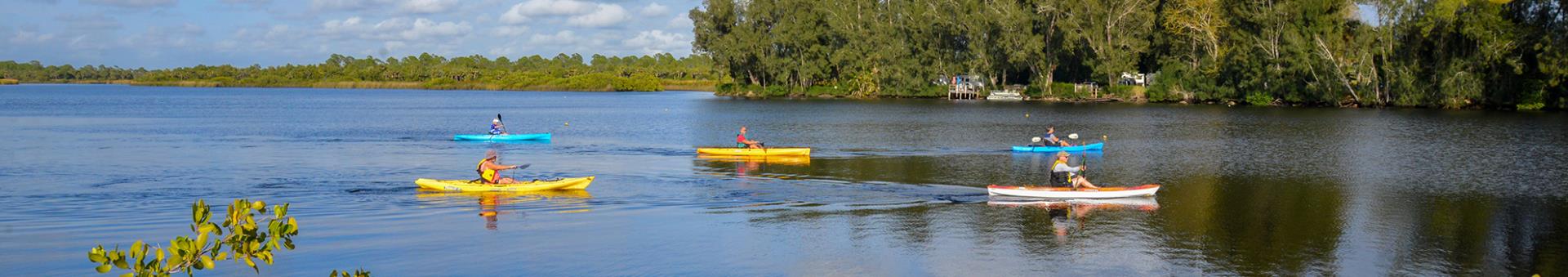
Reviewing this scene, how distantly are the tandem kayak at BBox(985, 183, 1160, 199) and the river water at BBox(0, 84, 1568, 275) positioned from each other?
0.34 meters

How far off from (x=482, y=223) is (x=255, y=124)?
49.4m

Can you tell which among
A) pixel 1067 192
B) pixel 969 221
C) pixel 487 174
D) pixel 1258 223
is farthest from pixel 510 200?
pixel 1258 223

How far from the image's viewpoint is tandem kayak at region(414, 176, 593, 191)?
1098 inches

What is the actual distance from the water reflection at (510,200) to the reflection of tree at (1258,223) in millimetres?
11707

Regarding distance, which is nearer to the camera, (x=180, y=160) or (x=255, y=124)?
(x=180, y=160)

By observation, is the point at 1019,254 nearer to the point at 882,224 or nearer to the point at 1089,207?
the point at 882,224

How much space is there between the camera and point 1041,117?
74.2 metres

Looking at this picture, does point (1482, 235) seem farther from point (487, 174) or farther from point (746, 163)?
point (746, 163)

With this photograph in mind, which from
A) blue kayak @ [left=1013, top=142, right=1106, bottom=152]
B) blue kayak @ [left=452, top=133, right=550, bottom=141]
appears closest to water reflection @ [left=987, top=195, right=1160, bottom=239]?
blue kayak @ [left=1013, top=142, right=1106, bottom=152]

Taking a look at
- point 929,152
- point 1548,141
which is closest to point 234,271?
point 929,152

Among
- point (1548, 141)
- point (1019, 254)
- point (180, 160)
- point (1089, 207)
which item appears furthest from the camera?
point (1548, 141)

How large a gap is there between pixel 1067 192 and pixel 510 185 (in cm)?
1204

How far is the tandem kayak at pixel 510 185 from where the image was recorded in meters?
27.9

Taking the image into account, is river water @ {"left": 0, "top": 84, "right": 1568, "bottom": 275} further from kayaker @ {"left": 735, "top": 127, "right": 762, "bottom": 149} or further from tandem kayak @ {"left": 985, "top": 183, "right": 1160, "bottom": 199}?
→ kayaker @ {"left": 735, "top": 127, "right": 762, "bottom": 149}
